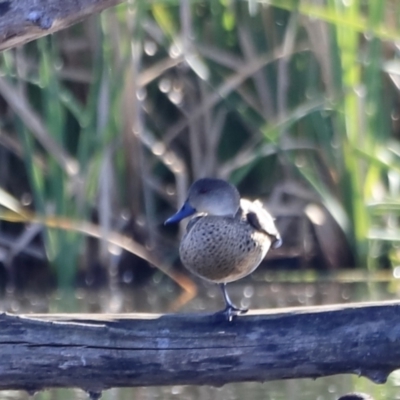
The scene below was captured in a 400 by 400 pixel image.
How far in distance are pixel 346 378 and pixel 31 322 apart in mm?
1814

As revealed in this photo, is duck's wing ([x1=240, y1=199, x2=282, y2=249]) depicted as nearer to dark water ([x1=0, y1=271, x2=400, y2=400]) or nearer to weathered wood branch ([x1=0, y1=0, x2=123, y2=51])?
weathered wood branch ([x1=0, y1=0, x2=123, y2=51])

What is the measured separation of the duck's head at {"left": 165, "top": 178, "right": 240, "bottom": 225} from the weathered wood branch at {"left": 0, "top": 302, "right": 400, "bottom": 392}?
2.42ft

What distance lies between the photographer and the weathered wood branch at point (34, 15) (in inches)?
105

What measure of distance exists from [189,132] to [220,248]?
2452mm

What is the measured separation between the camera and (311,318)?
109 inches

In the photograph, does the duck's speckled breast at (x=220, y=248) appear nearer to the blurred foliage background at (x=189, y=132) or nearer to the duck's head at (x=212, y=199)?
the duck's head at (x=212, y=199)

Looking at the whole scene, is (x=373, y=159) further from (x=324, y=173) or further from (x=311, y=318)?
(x=311, y=318)

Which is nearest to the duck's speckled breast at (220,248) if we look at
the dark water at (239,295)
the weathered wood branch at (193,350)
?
the weathered wood branch at (193,350)

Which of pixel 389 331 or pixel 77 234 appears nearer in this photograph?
pixel 389 331

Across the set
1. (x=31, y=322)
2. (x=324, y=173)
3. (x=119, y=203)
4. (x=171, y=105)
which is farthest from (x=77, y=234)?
(x=31, y=322)

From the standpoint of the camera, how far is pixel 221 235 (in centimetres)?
333

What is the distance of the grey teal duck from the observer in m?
3.29

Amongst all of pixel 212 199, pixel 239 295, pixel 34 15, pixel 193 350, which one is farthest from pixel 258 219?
pixel 239 295

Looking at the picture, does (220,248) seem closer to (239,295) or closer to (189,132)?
(239,295)
